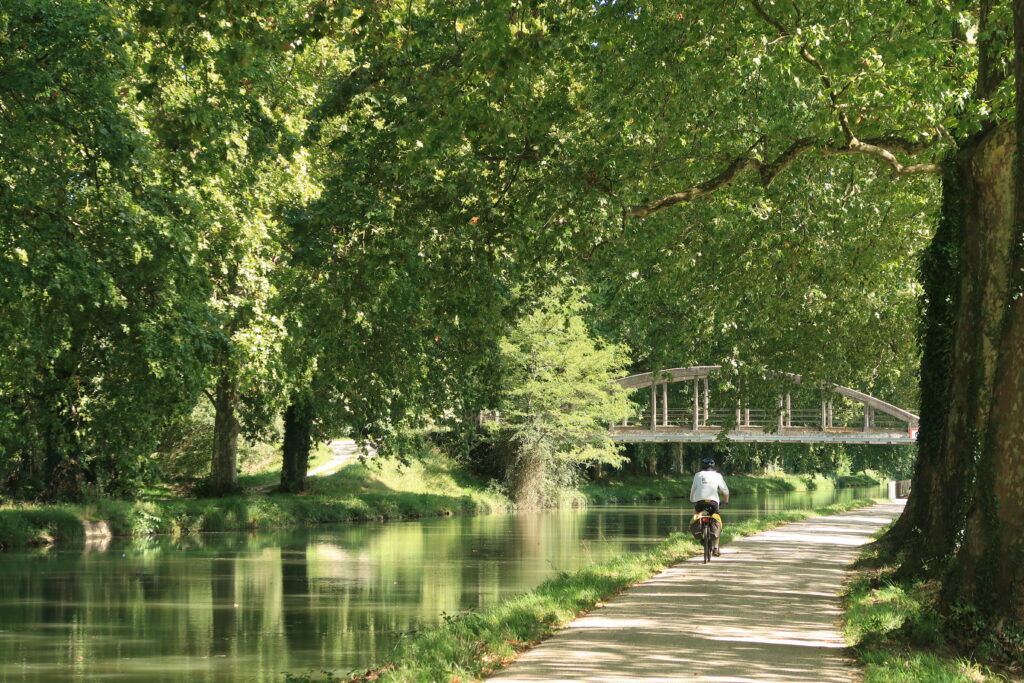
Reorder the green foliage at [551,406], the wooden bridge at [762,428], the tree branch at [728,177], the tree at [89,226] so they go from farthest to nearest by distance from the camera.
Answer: the wooden bridge at [762,428], the green foliage at [551,406], the tree branch at [728,177], the tree at [89,226]

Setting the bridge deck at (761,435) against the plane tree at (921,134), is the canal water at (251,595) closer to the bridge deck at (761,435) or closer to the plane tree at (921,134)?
the plane tree at (921,134)

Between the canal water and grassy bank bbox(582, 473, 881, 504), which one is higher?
the canal water

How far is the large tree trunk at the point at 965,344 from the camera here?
941 cm

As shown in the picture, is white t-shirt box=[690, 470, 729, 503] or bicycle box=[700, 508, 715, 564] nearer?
bicycle box=[700, 508, 715, 564]

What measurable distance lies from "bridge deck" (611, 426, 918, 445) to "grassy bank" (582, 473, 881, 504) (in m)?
2.07

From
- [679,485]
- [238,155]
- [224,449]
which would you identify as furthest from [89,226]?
[679,485]

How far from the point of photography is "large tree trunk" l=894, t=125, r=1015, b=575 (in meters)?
9.41

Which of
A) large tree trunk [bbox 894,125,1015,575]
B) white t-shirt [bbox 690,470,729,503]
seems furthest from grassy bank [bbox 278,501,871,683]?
large tree trunk [bbox 894,125,1015,575]

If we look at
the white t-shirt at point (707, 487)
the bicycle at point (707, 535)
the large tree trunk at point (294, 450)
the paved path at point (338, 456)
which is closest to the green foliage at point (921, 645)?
the bicycle at point (707, 535)

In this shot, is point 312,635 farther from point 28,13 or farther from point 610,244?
point 28,13

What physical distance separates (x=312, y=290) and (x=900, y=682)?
699cm

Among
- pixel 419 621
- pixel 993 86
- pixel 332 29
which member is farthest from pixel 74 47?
pixel 993 86

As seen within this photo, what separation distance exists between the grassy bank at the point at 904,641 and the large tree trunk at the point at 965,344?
0.78 m

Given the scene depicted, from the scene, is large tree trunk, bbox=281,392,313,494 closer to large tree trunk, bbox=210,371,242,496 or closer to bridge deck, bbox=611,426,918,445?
large tree trunk, bbox=210,371,242,496
